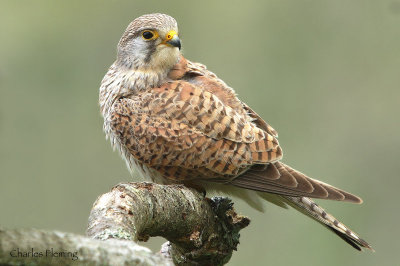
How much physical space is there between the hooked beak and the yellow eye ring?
0.12 m

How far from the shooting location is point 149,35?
6559 millimetres

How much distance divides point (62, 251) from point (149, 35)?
4197 millimetres

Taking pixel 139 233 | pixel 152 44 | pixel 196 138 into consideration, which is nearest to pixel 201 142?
pixel 196 138

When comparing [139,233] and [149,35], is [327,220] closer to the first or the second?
[149,35]

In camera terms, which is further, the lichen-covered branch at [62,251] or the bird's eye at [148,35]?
the bird's eye at [148,35]

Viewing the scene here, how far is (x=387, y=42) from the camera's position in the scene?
10867mm

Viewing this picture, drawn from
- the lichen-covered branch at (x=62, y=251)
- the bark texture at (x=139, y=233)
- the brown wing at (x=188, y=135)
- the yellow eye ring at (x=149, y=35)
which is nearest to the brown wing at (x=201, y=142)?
the brown wing at (x=188, y=135)

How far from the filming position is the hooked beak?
6.40m

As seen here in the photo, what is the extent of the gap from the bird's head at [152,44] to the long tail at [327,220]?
1558mm

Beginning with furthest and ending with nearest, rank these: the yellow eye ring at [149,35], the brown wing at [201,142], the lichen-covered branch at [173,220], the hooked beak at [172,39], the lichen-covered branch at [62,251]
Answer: the yellow eye ring at [149,35], the hooked beak at [172,39], the brown wing at [201,142], the lichen-covered branch at [173,220], the lichen-covered branch at [62,251]

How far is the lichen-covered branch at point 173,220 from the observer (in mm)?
3479

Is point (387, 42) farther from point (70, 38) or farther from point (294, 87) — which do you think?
point (70, 38)

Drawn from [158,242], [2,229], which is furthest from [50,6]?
[2,229]

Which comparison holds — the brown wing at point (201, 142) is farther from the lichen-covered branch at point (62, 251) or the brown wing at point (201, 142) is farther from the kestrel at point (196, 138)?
the lichen-covered branch at point (62, 251)
